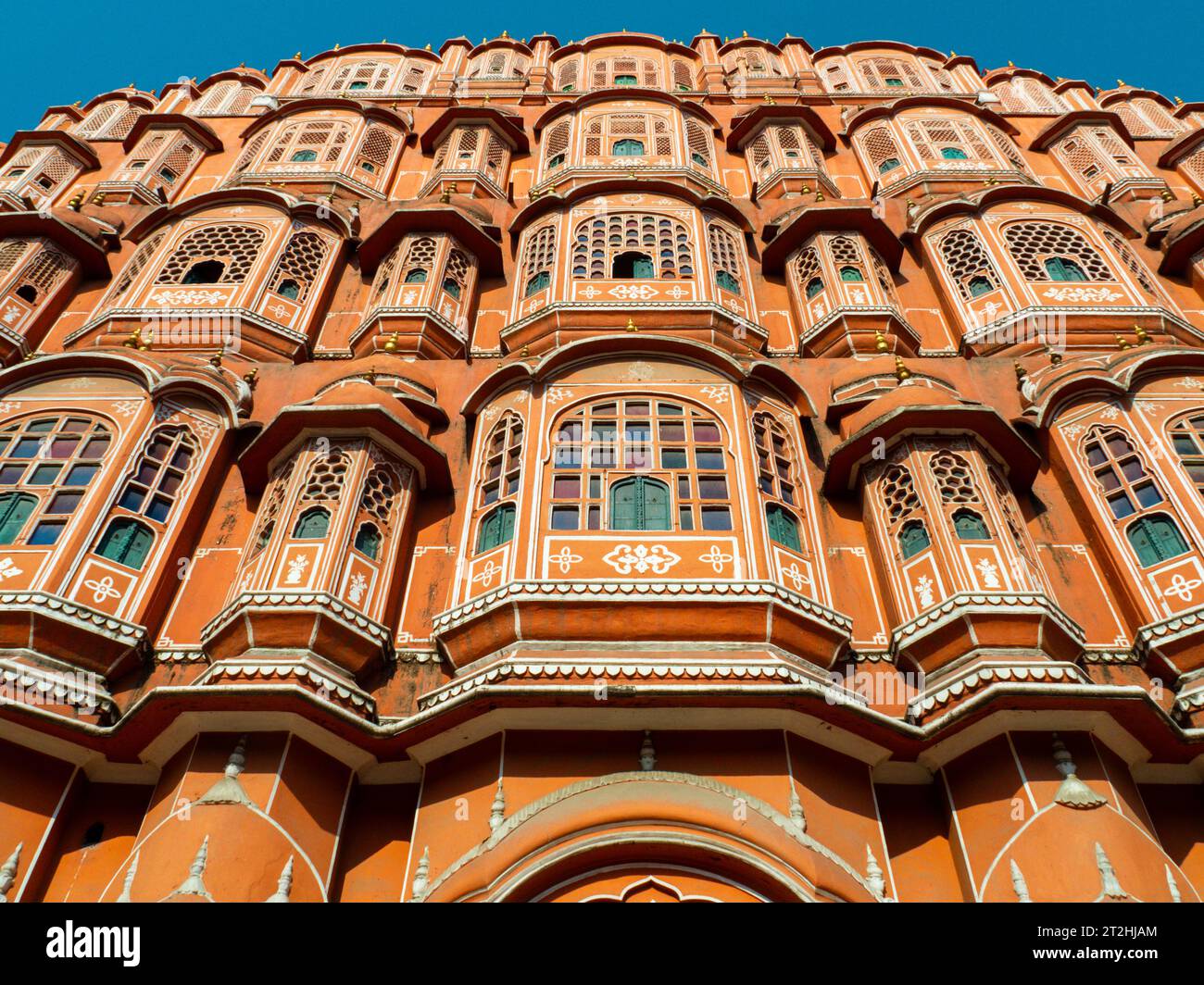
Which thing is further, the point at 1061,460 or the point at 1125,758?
the point at 1061,460

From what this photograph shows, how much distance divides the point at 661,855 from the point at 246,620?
4419mm

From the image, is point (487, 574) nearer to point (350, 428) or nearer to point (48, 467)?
point (350, 428)

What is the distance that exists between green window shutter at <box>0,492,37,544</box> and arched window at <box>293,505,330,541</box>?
9.24ft

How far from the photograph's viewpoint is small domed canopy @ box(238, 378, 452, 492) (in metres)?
12.4

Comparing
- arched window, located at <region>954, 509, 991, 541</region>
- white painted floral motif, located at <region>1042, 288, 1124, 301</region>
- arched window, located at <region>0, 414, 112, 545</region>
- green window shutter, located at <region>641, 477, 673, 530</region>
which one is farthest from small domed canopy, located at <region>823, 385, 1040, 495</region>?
arched window, located at <region>0, 414, 112, 545</region>

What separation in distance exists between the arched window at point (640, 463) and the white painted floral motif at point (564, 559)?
17.0 inches

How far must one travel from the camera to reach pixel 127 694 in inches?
421

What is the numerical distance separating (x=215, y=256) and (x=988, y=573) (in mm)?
12830

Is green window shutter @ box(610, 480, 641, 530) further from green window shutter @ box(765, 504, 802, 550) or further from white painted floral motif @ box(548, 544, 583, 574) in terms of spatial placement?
green window shutter @ box(765, 504, 802, 550)

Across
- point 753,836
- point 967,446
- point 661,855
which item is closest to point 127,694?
point 661,855

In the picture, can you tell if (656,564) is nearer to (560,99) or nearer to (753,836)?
(753,836)

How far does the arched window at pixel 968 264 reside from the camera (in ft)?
55.9

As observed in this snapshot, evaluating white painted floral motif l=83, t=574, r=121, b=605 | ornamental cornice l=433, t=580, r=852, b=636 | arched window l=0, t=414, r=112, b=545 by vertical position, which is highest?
arched window l=0, t=414, r=112, b=545
